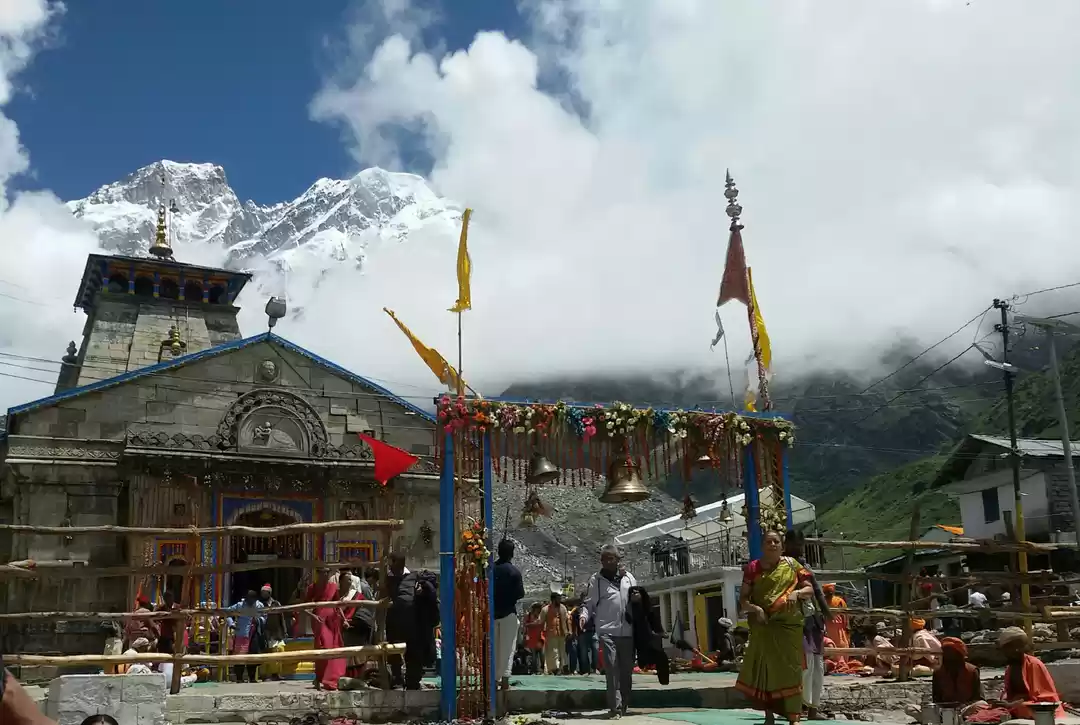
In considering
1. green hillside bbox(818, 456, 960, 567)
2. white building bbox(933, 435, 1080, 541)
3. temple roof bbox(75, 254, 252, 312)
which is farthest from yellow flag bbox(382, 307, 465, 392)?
green hillside bbox(818, 456, 960, 567)

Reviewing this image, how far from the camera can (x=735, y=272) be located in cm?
1474

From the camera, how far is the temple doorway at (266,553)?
21.4 m

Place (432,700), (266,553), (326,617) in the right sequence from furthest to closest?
(266,553), (326,617), (432,700)

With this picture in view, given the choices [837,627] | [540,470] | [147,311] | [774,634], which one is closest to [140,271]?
[147,311]

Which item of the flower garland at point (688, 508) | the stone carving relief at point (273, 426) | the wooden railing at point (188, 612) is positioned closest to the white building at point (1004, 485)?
the flower garland at point (688, 508)

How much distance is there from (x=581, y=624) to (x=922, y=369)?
89365mm

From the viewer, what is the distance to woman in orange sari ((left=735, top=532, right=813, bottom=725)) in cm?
A: 830

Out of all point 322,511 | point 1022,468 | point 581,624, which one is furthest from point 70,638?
point 1022,468

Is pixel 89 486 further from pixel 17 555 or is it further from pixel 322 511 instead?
pixel 322 511

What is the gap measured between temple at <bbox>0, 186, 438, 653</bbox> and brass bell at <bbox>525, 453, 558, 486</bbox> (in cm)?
760

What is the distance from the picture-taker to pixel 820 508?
76.2 m

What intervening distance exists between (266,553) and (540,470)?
1306 centimetres

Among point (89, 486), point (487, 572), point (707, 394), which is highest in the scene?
point (707, 394)

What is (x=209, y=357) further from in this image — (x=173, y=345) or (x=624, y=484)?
(x=624, y=484)
